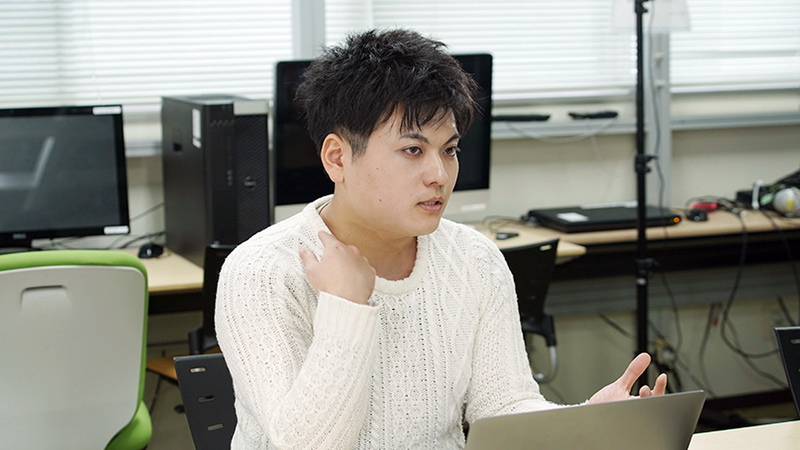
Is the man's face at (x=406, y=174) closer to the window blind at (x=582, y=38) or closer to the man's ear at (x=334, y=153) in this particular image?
the man's ear at (x=334, y=153)

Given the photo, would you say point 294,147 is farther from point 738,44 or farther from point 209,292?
point 738,44

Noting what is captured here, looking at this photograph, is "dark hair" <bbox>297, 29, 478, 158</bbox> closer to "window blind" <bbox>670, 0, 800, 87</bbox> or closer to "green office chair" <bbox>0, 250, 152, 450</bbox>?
"green office chair" <bbox>0, 250, 152, 450</bbox>

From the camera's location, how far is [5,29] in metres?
2.76

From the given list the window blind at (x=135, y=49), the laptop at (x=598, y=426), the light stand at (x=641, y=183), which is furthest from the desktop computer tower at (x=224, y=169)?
the laptop at (x=598, y=426)

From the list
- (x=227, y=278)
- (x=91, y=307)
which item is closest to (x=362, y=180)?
(x=227, y=278)

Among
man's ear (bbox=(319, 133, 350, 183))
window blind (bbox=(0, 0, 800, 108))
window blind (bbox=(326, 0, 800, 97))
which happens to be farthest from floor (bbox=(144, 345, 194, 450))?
man's ear (bbox=(319, 133, 350, 183))

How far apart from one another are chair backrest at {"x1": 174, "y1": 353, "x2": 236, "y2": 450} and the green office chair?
63 cm

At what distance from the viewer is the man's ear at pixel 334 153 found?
1.25 metres

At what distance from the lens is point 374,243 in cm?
135

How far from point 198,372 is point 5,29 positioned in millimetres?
1949

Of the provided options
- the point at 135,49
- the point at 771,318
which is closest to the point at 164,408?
the point at 135,49

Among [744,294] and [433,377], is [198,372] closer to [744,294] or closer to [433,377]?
[433,377]

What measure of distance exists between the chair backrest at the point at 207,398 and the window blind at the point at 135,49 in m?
1.79

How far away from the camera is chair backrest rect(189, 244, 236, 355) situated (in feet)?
7.06
